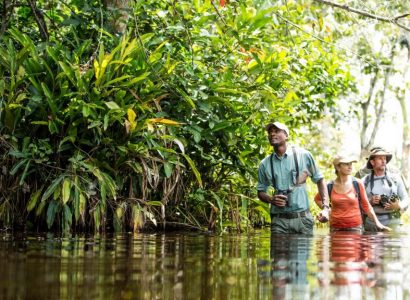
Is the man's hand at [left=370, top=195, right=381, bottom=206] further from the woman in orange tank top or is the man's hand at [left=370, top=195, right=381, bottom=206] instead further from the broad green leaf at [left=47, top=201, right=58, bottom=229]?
the broad green leaf at [left=47, top=201, right=58, bottom=229]

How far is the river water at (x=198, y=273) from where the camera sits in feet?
8.74

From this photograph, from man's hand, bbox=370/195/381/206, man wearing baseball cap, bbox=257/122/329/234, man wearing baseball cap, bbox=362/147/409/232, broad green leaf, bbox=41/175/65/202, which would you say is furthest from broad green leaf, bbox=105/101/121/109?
man's hand, bbox=370/195/381/206

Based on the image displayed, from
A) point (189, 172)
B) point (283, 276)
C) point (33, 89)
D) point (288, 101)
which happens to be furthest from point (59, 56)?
point (283, 276)

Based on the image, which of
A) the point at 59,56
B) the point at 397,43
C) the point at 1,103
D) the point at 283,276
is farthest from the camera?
the point at 397,43

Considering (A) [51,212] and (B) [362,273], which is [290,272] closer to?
(B) [362,273]

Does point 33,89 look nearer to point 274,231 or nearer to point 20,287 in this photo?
point 274,231

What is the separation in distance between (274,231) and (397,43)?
15955 mm

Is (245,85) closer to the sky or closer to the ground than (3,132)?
closer to the sky

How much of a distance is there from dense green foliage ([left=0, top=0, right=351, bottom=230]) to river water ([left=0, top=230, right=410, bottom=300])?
105 inches

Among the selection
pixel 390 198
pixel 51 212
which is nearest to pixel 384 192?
pixel 390 198

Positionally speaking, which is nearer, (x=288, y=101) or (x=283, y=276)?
(x=283, y=276)

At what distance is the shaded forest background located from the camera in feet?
24.9

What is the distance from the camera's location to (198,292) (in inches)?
107

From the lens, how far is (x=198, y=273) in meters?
3.36
